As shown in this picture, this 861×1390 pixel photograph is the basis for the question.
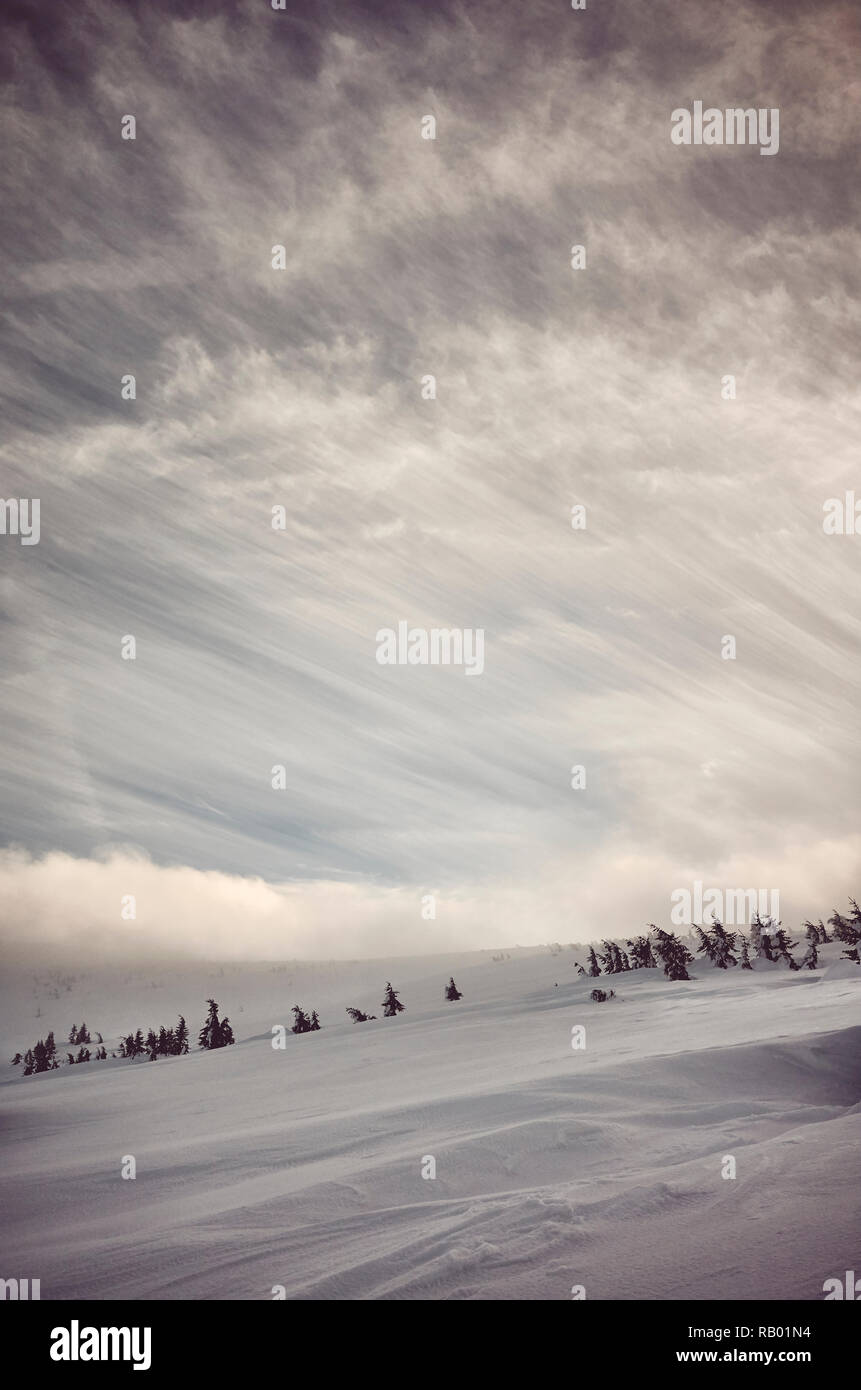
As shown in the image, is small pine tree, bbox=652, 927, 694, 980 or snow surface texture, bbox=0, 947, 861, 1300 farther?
small pine tree, bbox=652, 927, 694, 980

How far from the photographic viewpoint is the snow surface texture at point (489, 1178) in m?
5.05

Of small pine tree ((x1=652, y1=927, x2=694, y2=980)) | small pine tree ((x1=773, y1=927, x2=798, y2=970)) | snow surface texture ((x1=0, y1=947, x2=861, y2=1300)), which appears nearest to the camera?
snow surface texture ((x1=0, y1=947, x2=861, y2=1300))

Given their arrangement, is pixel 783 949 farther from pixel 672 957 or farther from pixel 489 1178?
pixel 489 1178

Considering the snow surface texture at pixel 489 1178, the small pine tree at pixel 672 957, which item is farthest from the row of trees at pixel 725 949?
the snow surface texture at pixel 489 1178

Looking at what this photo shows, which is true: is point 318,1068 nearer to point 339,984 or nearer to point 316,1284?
point 316,1284

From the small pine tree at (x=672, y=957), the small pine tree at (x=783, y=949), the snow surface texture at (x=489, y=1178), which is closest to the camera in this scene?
the snow surface texture at (x=489, y=1178)

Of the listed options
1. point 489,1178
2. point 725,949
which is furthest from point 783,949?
point 489,1178

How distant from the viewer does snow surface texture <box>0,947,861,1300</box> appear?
5055mm

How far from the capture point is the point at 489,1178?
23.5 ft

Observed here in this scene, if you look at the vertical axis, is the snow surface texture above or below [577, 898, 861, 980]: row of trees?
above

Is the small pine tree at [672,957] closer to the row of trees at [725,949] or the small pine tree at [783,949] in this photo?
the row of trees at [725,949]

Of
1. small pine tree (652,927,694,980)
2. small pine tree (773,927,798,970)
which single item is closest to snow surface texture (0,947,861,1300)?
small pine tree (652,927,694,980)

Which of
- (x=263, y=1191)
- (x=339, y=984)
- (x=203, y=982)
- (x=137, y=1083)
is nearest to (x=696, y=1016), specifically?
(x=263, y=1191)

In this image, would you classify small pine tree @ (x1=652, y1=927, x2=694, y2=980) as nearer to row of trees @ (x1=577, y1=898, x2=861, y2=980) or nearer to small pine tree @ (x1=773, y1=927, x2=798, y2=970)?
row of trees @ (x1=577, y1=898, x2=861, y2=980)
